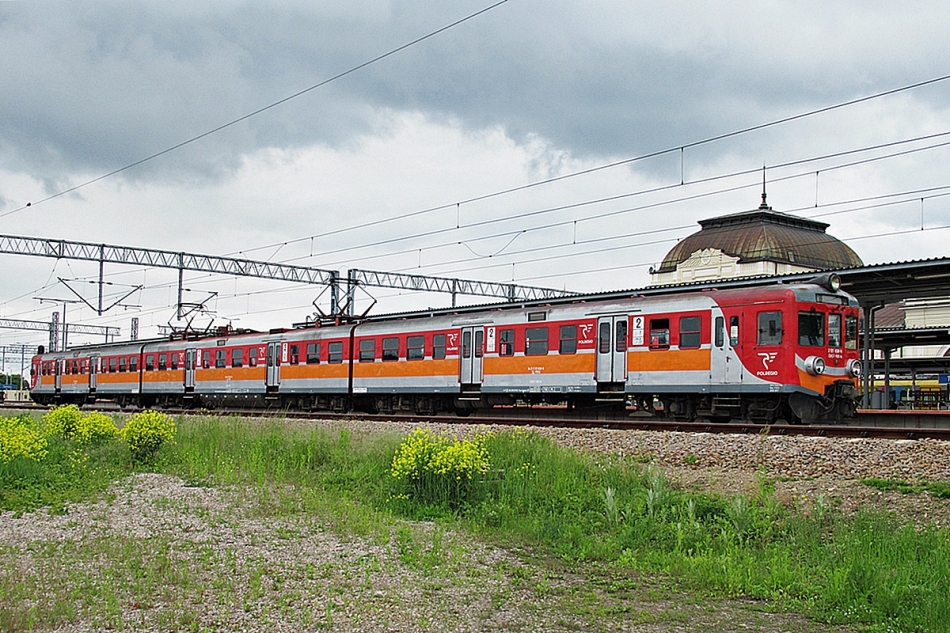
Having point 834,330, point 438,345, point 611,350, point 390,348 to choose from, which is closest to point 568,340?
point 611,350

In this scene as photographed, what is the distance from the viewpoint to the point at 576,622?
691 centimetres

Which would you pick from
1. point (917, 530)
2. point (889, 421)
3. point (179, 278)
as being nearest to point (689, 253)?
point (179, 278)

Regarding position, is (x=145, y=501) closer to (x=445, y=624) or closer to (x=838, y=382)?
(x=445, y=624)

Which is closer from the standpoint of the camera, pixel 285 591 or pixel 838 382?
pixel 285 591

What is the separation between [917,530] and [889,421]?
15.2 meters

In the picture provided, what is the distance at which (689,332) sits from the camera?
20.8m

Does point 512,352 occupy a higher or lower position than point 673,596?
higher

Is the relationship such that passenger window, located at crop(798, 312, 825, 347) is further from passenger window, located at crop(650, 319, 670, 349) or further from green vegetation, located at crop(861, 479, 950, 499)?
green vegetation, located at crop(861, 479, 950, 499)

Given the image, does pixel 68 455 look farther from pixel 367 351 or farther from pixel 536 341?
pixel 367 351

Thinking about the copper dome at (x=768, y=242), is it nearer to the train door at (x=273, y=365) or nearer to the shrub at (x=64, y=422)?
the train door at (x=273, y=365)

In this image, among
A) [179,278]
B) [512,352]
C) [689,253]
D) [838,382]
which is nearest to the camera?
[838,382]

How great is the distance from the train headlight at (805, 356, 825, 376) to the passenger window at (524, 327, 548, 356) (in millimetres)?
7079

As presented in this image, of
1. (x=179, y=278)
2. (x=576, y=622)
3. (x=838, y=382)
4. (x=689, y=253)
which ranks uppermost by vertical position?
(x=689, y=253)

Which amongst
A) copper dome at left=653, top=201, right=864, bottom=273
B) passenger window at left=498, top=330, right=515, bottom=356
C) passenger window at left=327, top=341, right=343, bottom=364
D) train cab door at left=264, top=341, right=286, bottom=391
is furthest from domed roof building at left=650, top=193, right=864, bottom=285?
passenger window at left=498, top=330, right=515, bottom=356
